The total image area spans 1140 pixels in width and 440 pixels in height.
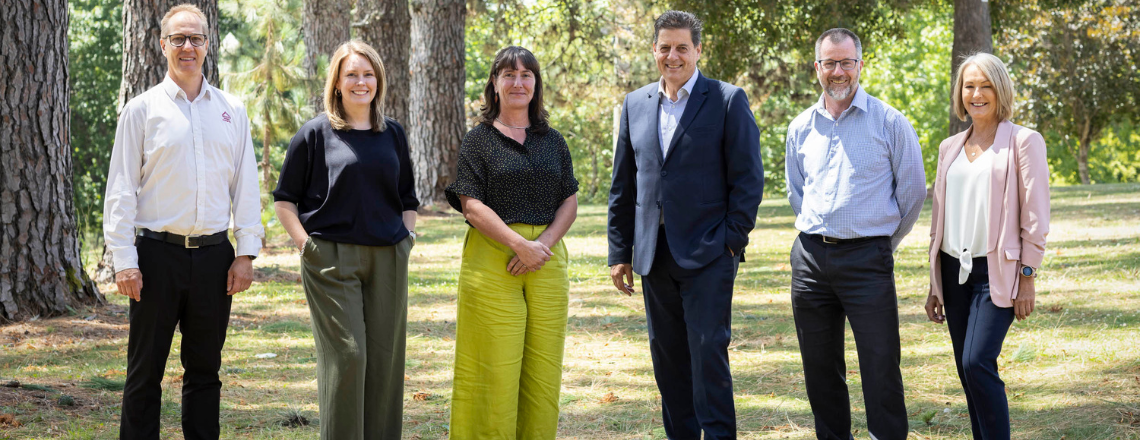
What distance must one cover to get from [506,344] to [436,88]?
13223 millimetres

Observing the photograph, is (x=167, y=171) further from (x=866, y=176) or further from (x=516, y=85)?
(x=866, y=176)

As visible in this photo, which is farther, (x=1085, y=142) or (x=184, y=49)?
(x=1085, y=142)

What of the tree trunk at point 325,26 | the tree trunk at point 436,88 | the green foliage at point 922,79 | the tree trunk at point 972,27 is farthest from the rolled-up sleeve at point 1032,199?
the green foliage at point 922,79

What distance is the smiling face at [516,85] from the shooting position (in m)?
4.26

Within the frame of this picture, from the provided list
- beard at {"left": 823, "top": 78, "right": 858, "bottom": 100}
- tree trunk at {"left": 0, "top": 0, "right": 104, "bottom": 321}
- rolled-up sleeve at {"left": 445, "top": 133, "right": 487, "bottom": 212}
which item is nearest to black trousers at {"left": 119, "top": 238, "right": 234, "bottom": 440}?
rolled-up sleeve at {"left": 445, "top": 133, "right": 487, "bottom": 212}

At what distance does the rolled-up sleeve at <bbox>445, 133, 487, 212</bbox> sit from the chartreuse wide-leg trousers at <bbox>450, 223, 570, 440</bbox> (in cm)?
19

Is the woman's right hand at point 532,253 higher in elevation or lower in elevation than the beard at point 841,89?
lower

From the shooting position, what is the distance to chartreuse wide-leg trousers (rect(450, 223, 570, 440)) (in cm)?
432

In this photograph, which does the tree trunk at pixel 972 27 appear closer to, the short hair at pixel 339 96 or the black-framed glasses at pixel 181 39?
the short hair at pixel 339 96

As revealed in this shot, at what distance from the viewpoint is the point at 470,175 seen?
4293mm

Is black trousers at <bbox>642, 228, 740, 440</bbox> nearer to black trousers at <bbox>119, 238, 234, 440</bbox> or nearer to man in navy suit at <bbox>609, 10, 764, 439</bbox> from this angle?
man in navy suit at <bbox>609, 10, 764, 439</bbox>

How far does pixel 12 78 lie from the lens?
6.79 metres

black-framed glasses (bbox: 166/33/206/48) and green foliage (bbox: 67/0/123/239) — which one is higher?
green foliage (bbox: 67/0/123/239)

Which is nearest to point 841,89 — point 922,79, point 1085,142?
point 1085,142
